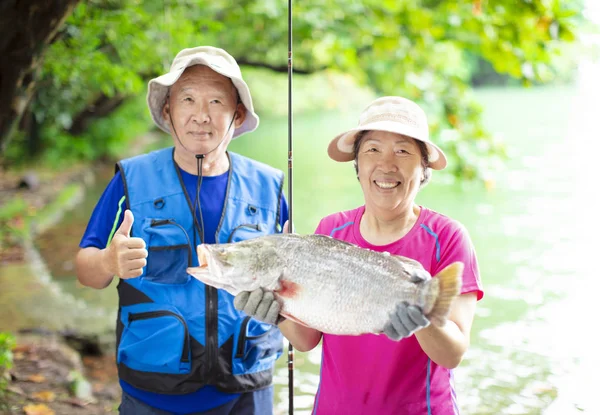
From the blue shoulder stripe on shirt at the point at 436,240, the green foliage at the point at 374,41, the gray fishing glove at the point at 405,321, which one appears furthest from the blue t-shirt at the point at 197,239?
the green foliage at the point at 374,41

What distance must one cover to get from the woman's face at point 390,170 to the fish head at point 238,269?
1.63ft

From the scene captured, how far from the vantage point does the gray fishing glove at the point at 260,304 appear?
7.84ft

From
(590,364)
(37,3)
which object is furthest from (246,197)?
(590,364)

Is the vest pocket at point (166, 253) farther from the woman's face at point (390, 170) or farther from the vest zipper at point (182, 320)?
the woman's face at point (390, 170)

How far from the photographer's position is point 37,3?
418 centimetres

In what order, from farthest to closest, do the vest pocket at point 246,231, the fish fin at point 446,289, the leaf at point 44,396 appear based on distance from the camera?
the leaf at point 44,396, the vest pocket at point 246,231, the fish fin at point 446,289

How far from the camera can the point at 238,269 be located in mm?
2449

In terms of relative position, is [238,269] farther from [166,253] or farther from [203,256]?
[166,253]

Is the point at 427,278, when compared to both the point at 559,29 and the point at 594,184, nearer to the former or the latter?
the point at 559,29

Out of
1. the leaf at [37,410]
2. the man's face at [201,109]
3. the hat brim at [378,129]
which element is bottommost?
the leaf at [37,410]

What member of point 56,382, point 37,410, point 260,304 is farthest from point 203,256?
point 56,382

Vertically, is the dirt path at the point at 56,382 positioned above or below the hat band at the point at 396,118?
below

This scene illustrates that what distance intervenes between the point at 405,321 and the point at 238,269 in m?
0.65

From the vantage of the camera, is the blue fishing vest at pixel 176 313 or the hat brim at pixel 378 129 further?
the blue fishing vest at pixel 176 313
